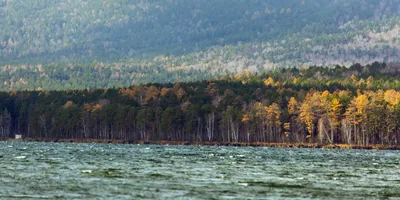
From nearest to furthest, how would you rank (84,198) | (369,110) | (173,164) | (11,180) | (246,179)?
(84,198) < (11,180) < (246,179) < (173,164) < (369,110)

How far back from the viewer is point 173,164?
91438mm

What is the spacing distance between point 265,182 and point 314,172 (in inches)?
560

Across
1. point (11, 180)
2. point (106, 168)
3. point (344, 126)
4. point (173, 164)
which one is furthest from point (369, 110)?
point (11, 180)

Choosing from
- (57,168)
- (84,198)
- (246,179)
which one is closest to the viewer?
(84,198)

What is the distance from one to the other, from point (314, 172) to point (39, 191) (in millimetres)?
31720

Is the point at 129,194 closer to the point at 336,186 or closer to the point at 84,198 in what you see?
the point at 84,198

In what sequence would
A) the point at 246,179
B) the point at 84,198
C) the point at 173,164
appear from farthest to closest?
the point at 173,164, the point at 246,179, the point at 84,198

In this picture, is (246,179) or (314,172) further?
(314,172)

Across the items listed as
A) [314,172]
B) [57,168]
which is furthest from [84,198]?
[314,172]

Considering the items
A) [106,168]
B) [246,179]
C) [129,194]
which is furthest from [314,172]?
[129,194]

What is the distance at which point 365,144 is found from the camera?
18588 centimetres

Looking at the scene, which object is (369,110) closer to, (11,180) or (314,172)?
(314,172)

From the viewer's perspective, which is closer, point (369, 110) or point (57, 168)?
point (57, 168)

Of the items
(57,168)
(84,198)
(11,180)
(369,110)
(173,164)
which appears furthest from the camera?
(369,110)
